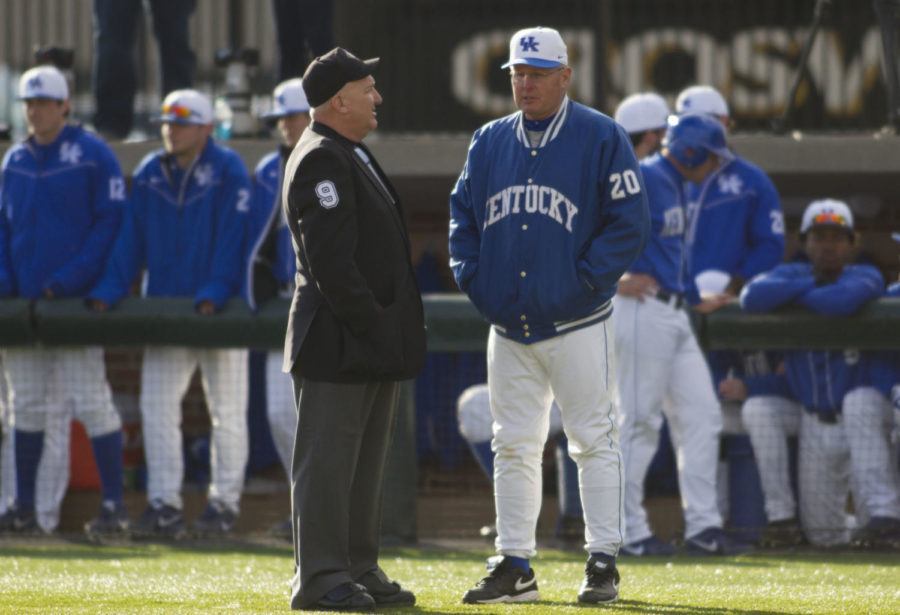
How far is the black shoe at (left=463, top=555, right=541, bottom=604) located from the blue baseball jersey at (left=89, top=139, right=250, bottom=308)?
2828 millimetres

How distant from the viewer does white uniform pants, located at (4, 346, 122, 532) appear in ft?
24.1

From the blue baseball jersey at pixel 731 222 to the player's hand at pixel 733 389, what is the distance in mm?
518

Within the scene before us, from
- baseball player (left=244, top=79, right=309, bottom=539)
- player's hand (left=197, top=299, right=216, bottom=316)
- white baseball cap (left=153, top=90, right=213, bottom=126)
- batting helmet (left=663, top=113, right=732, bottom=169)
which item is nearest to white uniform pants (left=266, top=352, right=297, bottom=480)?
baseball player (left=244, top=79, right=309, bottom=539)

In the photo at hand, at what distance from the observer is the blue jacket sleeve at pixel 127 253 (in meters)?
7.26

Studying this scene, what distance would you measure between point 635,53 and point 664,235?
3.84m

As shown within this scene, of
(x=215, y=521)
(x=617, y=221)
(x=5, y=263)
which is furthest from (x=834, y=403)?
(x=5, y=263)

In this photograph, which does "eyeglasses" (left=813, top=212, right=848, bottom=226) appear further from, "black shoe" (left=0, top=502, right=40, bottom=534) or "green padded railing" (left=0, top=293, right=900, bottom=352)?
"black shoe" (left=0, top=502, right=40, bottom=534)

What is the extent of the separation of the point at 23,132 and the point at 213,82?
149 cm

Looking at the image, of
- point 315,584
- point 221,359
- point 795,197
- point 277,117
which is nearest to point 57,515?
point 221,359

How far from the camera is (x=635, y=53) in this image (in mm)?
10180

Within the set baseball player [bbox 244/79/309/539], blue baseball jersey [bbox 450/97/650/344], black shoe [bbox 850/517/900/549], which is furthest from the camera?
baseball player [bbox 244/79/309/539]

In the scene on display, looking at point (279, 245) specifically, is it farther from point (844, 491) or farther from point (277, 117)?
point (844, 491)

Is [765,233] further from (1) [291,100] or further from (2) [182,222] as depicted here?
(2) [182,222]

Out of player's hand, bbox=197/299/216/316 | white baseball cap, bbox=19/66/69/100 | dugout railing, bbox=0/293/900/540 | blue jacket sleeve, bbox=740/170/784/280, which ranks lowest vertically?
dugout railing, bbox=0/293/900/540
